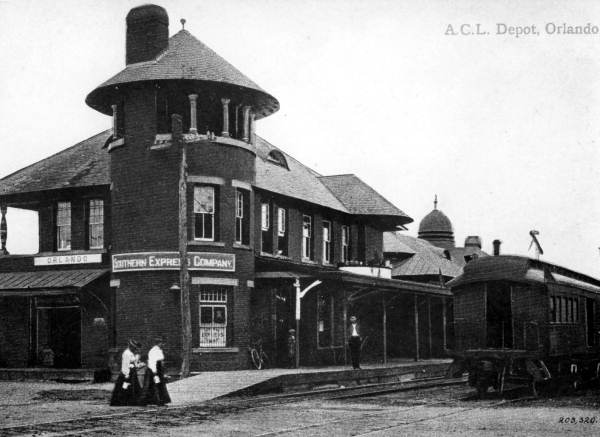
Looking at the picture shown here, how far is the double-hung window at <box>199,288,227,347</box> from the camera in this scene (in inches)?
1074

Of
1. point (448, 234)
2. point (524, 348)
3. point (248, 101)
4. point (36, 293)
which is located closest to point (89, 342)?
point (36, 293)

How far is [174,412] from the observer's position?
17.6m

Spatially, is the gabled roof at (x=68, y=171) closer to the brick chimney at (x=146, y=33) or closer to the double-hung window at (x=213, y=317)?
the brick chimney at (x=146, y=33)

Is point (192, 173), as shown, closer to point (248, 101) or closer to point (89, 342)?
point (248, 101)

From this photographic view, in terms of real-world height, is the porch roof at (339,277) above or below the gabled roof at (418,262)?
below

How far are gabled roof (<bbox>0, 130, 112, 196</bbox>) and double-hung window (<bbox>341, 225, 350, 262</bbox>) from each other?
10.1 meters

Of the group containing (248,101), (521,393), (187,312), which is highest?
(248,101)

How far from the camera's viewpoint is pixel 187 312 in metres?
23.6

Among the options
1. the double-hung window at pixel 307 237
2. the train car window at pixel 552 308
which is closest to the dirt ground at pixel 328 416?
the train car window at pixel 552 308

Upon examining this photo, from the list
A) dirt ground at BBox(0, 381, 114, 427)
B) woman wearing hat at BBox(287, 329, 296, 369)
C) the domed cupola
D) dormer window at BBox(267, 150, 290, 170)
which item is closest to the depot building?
dormer window at BBox(267, 150, 290, 170)

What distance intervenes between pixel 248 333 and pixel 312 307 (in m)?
4.75

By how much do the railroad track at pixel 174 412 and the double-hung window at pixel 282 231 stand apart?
8.24 metres

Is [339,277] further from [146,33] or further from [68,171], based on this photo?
[68,171]

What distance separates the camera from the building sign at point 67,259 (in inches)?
1156
